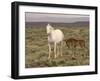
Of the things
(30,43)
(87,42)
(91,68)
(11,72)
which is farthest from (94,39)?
(11,72)

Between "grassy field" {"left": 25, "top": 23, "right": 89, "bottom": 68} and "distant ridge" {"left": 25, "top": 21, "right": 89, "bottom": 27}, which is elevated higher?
"distant ridge" {"left": 25, "top": 21, "right": 89, "bottom": 27}

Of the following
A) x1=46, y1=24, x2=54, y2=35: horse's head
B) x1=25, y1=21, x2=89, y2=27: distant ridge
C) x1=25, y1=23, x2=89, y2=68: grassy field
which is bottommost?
x1=25, y1=23, x2=89, y2=68: grassy field

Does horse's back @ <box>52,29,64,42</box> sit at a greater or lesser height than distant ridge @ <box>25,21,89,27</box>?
lesser

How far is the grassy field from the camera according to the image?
1.35 meters

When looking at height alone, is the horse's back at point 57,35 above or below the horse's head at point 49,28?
below

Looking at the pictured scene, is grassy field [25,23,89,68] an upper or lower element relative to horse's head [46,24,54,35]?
lower

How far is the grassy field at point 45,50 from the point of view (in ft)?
4.42

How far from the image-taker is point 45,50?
1.38m

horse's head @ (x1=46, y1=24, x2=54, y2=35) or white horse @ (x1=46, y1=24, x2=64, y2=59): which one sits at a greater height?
horse's head @ (x1=46, y1=24, x2=54, y2=35)

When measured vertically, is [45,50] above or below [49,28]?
below

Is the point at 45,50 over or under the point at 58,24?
under

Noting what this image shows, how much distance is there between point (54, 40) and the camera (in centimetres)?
141

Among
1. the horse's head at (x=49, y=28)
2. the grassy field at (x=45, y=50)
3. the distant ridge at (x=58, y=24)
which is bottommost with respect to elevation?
the grassy field at (x=45, y=50)

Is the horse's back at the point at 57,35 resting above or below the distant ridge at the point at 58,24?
below
